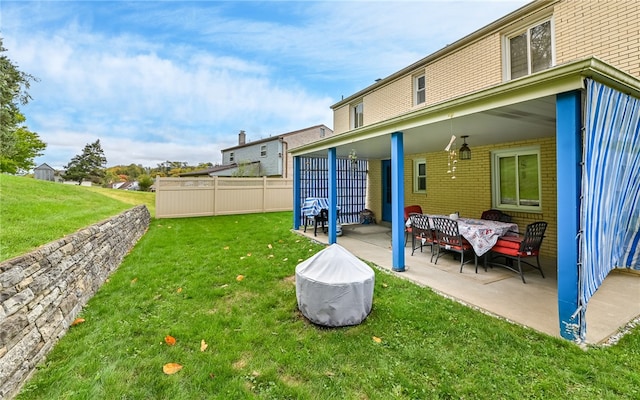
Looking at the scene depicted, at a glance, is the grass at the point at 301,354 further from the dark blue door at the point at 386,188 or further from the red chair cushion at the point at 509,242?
the dark blue door at the point at 386,188

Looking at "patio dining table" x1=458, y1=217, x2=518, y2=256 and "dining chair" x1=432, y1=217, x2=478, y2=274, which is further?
"dining chair" x1=432, y1=217, x2=478, y2=274

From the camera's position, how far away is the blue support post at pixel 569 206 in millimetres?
2906

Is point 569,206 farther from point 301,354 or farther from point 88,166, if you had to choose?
point 88,166

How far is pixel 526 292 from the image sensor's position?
435 centimetres

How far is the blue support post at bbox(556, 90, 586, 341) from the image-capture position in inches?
114

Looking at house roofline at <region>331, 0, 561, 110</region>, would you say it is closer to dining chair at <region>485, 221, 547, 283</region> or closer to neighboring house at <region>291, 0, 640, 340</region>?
neighboring house at <region>291, 0, 640, 340</region>

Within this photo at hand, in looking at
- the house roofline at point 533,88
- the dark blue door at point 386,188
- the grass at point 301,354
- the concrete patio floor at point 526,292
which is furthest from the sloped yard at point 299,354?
the dark blue door at point 386,188

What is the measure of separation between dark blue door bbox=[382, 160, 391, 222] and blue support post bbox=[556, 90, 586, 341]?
27.8 ft

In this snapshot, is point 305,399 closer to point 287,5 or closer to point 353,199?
point 353,199

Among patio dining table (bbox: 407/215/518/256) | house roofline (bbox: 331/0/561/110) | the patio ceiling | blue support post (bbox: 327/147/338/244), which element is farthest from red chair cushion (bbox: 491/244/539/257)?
house roofline (bbox: 331/0/561/110)

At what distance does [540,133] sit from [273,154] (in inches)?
789

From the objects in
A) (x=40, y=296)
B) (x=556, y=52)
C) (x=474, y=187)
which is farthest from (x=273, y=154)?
(x=40, y=296)

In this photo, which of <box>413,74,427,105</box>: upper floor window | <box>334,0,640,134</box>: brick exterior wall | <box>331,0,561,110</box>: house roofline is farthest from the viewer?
<box>413,74,427,105</box>: upper floor window

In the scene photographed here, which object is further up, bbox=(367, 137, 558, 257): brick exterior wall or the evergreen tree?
the evergreen tree
